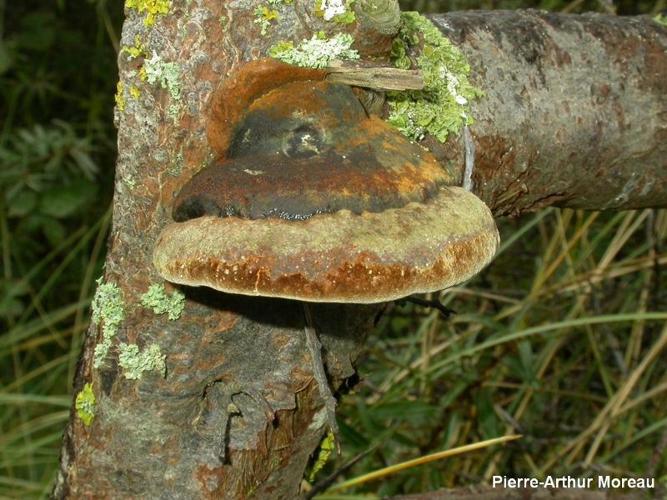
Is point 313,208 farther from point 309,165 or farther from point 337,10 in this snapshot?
point 337,10

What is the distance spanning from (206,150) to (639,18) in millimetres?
915

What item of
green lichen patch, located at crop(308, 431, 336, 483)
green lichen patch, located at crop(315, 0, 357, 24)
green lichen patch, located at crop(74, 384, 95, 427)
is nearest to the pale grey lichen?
green lichen patch, located at crop(315, 0, 357, 24)

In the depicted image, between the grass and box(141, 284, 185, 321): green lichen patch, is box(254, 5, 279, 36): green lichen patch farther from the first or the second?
the grass

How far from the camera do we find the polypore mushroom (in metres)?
0.81

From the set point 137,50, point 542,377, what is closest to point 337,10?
point 137,50

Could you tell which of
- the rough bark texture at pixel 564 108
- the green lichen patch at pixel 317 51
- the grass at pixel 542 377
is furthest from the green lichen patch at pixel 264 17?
the grass at pixel 542 377

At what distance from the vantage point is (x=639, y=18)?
4.87ft

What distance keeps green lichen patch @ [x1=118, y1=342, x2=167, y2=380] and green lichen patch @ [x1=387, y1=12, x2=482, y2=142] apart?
1.53 feet

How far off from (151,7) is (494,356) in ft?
5.86

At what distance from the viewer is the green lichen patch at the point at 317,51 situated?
0.98 m

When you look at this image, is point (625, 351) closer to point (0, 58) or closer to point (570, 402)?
point (570, 402)

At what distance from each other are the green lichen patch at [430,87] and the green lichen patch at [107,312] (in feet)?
1.50

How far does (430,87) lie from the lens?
3.79 ft

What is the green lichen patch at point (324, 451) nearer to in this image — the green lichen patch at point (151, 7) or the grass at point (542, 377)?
the grass at point (542, 377)
